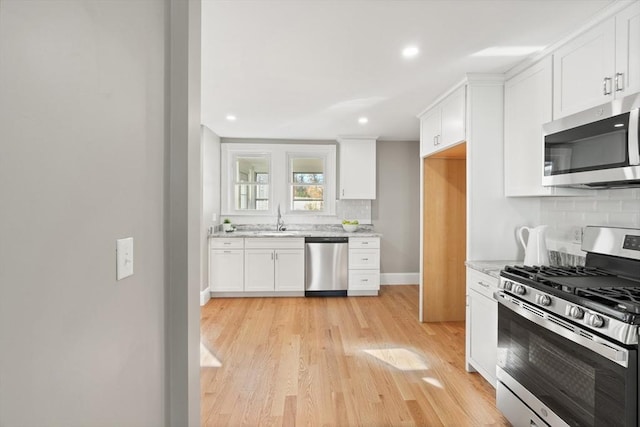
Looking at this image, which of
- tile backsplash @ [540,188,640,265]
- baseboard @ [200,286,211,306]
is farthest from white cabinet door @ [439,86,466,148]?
baseboard @ [200,286,211,306]

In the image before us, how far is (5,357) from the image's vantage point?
0.56m

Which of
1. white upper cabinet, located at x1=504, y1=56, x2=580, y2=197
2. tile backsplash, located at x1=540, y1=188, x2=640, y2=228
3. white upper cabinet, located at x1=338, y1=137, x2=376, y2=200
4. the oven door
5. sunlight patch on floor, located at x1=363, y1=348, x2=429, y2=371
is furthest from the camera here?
white upper cabinet, located at x1=338, y1=137, x2=376, y2=200

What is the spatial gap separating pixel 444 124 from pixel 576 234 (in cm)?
149

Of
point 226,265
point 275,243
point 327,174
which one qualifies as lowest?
point 226,265

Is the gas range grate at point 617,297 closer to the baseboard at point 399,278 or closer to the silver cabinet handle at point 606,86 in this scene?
the silver cabinet handle at point 606,86

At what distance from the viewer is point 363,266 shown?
505cm

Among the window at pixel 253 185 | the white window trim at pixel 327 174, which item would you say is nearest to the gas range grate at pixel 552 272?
the white window trim at pixel 327 174

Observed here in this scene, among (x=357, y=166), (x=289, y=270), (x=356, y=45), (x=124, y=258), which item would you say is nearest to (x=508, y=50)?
(x=356, y=45)

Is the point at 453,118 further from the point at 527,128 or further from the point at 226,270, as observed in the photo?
the point at 226,270

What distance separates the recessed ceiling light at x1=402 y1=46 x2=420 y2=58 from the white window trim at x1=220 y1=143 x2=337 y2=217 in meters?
3.22

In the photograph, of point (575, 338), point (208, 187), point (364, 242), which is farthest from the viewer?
point (364, 242)

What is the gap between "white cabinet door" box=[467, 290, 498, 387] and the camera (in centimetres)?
238

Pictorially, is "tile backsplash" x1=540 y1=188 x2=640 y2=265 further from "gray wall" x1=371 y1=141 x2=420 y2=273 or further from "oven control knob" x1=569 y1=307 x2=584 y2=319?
"gray wall" x1=371 y1=141 x2=420 y2=273

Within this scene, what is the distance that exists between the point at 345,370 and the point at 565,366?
5.15 ft
